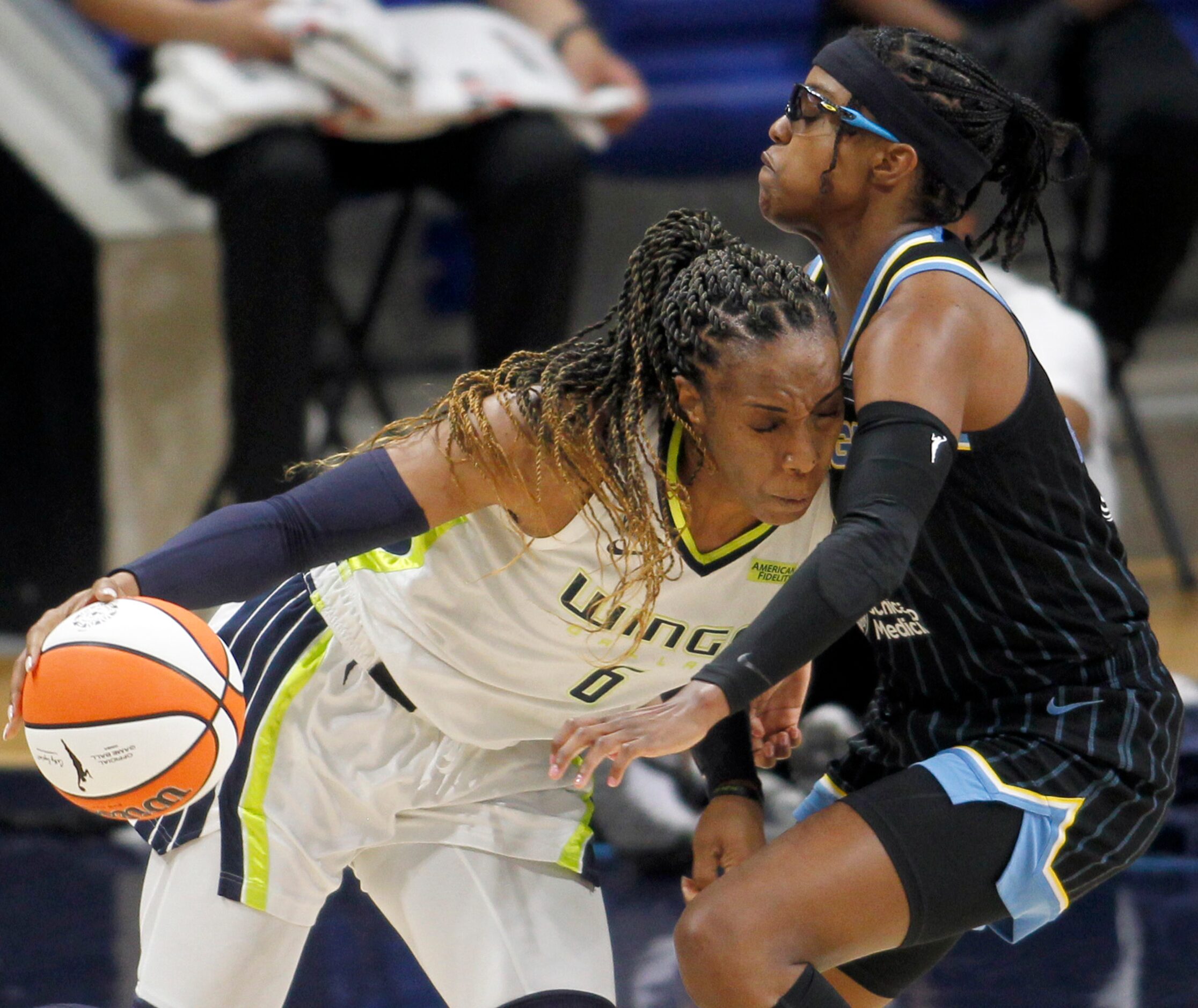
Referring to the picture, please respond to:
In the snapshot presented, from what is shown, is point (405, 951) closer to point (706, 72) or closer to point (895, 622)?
point (895, 622)

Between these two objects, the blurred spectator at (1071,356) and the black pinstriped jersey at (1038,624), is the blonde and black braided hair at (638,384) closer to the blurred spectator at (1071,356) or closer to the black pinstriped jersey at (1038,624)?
the black pinstriped jersey at (1038,624)

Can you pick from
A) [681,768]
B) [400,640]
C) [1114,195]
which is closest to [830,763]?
[400,640]

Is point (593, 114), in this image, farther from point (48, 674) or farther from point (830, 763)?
point (48, 674)

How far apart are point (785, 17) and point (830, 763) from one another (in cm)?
331

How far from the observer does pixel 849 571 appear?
1.69 meters

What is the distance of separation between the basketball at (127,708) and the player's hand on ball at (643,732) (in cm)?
42

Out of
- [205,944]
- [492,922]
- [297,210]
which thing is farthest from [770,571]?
[297,210]

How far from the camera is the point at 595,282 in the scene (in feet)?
18.4

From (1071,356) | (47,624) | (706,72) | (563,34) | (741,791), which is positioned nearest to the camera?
(47,624)

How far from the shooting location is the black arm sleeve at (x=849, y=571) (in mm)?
1691

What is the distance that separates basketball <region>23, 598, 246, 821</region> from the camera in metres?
1.75

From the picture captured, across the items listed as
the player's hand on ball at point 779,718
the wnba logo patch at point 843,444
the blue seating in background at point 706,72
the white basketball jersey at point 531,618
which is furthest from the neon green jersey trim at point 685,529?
the blue seating in background at point 706,72

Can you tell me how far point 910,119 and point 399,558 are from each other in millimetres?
833

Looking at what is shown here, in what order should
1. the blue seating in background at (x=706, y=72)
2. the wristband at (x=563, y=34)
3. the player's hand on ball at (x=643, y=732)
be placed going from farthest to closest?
the blue seating in background at (x=706, y=72) → the wristband at (x=563, y=34) → the player's hand on ball at (x=643, y=732)
